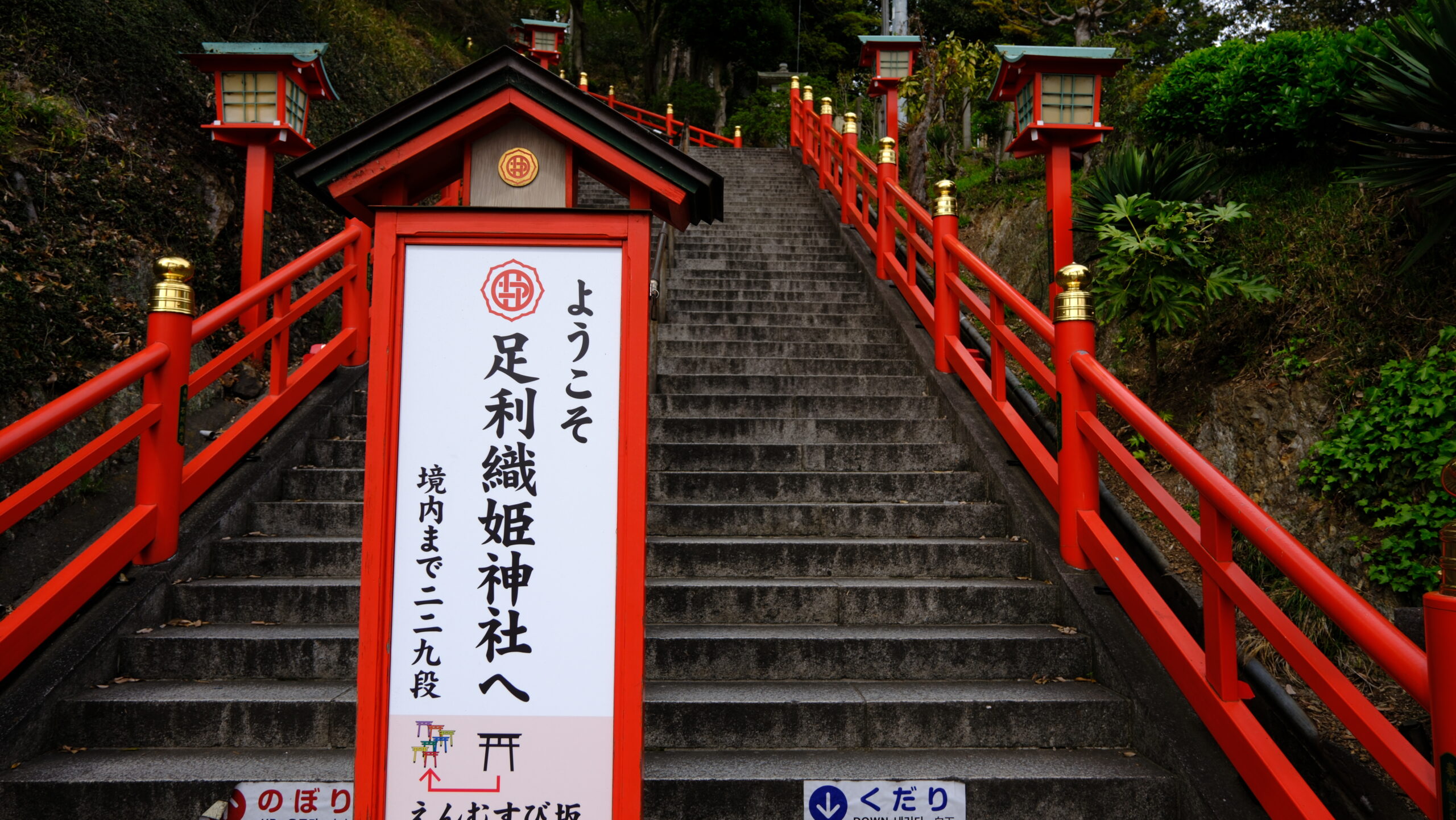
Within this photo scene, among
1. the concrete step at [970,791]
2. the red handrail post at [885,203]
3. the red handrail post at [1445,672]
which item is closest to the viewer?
the red handrail post at [1445,672]

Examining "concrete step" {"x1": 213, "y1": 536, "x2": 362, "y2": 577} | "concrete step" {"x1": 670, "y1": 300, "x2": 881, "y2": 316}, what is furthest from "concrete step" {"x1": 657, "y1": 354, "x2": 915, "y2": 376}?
"concrete step" {"x1": 213, "y1": 536, "x2": 362, "y2": 577}

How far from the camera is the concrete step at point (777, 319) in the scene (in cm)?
683

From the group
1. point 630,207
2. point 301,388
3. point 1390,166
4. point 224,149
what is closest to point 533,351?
point 630,207

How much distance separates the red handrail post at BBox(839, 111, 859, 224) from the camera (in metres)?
8.69

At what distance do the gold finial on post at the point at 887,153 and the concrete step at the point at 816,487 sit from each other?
3.69m

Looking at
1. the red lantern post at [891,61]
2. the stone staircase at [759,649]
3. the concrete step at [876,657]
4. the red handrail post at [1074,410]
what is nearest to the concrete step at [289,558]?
the stone staircase at [759,649]

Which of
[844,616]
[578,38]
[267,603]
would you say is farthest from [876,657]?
[578,38]

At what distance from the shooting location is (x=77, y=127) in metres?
5.64

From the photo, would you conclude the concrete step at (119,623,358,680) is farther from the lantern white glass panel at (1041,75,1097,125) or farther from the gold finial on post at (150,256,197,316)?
the lantern white glass panel at (1041,75,1097,125)

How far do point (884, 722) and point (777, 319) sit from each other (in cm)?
439

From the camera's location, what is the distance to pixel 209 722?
3.07 meters

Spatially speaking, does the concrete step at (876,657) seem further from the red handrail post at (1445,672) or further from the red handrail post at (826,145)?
the red handrail post at (826,145)

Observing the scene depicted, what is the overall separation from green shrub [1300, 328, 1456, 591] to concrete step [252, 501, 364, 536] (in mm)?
5225

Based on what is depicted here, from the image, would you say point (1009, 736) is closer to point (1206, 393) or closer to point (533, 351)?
point (533, 351)
